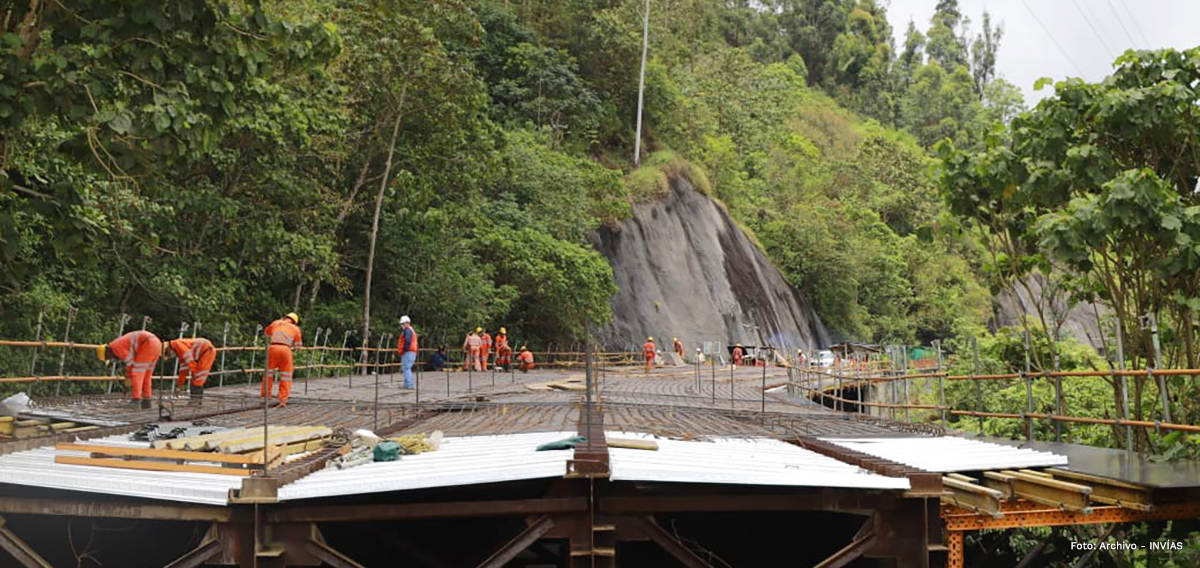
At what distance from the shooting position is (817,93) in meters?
87.3

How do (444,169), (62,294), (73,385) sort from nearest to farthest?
(62,294)
(73,385)
(444,169)

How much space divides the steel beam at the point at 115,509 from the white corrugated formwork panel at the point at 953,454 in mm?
5380

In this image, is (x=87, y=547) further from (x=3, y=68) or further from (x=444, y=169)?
(x=444, y=169)

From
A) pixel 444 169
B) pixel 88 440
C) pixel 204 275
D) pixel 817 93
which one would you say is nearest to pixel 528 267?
pixel 444 169

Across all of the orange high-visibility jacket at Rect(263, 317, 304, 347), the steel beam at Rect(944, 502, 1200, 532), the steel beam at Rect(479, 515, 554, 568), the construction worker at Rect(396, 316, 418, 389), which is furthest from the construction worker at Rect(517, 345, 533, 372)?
the steel beam at Rect(479, 515, 554, 568)

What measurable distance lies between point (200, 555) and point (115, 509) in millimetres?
783

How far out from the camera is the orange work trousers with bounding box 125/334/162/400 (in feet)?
44.0

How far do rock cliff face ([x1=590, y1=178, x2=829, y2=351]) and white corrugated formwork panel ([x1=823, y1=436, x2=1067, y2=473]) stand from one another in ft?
91.4

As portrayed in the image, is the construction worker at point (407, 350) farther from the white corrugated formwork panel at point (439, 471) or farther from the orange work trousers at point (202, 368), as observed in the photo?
the white corrugated formwork panel at point (439, 471)

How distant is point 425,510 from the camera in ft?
22.3

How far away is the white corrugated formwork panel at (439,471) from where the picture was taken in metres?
6.62

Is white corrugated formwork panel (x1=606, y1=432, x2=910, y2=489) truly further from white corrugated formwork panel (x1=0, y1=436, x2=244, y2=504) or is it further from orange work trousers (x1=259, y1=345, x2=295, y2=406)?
orange work trousers (x1=259, y1=345, x2=295, y2=406)

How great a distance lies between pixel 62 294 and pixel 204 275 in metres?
3.95

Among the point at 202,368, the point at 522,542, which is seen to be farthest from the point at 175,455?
the point at 202,368
